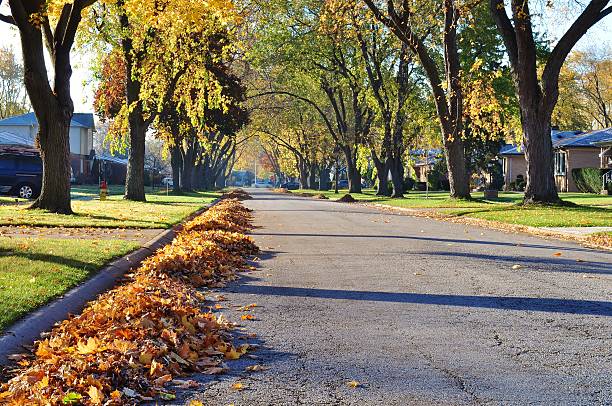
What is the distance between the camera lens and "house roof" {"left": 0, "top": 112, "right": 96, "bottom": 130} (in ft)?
A: 244

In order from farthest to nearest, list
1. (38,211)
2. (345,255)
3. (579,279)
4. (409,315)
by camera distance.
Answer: (38,211), (345,255), (579,279), (409,315)

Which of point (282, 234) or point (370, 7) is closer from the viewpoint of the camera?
point (282, 234)

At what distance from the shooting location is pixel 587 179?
56.4 meters

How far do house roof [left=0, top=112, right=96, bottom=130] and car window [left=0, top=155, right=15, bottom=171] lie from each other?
115 feet

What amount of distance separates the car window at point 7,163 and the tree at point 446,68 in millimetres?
18467

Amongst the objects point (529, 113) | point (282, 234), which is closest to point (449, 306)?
point (282, 234)

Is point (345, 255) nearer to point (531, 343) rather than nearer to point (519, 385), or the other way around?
point (531, 343)

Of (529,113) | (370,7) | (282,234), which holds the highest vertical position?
(370,7)

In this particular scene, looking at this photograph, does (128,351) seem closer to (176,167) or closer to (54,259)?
(54,259)

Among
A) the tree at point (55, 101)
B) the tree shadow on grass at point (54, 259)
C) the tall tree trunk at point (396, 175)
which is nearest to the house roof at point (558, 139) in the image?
the tall tree trunk at point (396, 175)

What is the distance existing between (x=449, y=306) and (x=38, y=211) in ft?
53.4

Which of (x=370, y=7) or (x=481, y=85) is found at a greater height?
(x=370, y=7)

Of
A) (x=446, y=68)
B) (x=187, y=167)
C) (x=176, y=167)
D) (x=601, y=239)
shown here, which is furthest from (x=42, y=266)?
(x=187, y=167)

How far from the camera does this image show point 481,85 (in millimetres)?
30281
